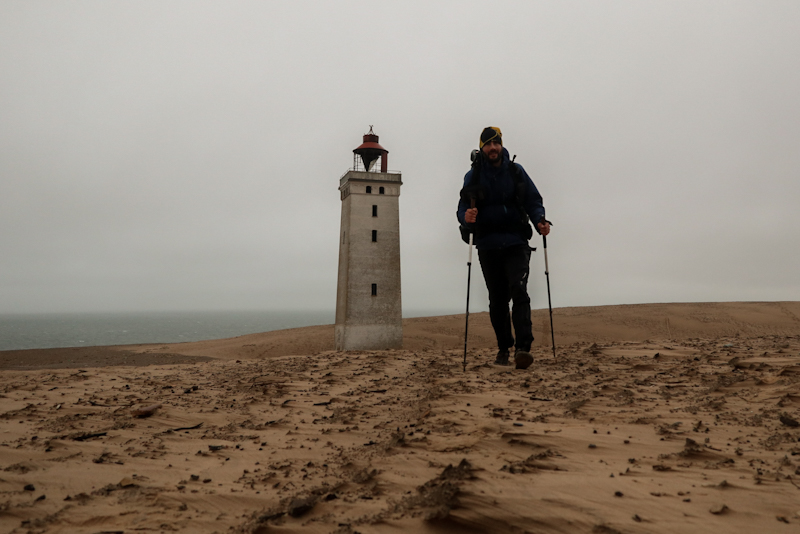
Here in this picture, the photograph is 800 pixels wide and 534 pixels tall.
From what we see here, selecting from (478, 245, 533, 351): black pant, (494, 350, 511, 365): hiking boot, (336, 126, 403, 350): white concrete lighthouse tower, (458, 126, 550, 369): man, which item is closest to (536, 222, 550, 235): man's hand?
(458, 126, 550, 369): man

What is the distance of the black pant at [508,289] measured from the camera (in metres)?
6.88

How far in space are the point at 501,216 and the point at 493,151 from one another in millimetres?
871

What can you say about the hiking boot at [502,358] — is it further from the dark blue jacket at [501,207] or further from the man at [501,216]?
the dark blue jacket at [501,207]

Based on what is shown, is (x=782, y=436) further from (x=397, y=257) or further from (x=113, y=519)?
(x=397, y=257)

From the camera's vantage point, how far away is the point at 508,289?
24.6 ft

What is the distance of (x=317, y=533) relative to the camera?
2.44m

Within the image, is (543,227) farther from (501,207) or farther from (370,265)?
(370,265)

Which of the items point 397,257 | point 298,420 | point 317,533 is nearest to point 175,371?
point 298,420

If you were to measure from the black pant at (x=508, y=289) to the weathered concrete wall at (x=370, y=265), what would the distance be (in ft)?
50.4

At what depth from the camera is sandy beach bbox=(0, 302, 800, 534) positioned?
2.48 m

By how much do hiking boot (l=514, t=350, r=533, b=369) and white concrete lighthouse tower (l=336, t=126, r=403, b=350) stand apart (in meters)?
16.4

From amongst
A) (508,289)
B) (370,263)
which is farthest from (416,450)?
(370,263)

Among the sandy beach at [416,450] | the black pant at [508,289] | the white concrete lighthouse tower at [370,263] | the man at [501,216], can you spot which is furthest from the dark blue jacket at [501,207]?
the white concrete lighthouse tower at [370,263]

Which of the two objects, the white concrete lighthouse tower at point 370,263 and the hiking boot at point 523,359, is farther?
the white concrete lighthouse tower at point 370,263
